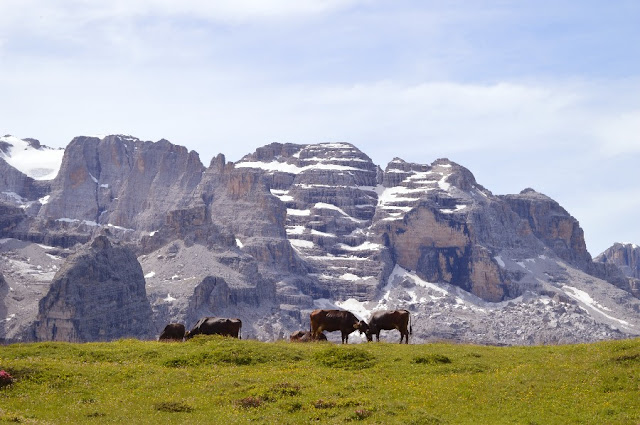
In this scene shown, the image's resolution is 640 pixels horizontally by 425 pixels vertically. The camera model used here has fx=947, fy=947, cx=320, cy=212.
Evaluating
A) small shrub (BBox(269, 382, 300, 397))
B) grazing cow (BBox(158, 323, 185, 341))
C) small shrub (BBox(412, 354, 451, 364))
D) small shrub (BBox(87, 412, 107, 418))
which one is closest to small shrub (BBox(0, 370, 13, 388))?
small shrub (BBox(87, 412, 107, 418))

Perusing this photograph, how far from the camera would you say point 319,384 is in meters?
45.1

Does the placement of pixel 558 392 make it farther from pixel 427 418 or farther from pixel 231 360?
pixel 231 360

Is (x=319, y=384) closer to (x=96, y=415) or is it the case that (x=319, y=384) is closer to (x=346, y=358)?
(x=346, y=358)

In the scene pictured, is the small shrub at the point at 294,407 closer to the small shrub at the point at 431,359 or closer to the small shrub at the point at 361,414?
the small shrub at the point at 361,414

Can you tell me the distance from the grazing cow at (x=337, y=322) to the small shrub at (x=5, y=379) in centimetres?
2269

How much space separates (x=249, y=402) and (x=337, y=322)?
2074cm

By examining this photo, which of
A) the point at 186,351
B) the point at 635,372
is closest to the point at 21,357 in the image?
the point at 186,351

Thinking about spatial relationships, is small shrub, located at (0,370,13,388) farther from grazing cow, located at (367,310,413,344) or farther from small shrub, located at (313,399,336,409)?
grazing cow, located at (367,310,413,344)

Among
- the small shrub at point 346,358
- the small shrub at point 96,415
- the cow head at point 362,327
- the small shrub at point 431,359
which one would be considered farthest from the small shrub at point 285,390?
the cow head at point 362,327

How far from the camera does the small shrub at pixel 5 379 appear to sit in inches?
1751

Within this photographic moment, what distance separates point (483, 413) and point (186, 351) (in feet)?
60.9

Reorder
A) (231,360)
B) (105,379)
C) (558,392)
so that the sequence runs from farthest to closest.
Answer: (231,360) < (105,379) < (558,392)

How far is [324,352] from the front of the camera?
5122 centimetres

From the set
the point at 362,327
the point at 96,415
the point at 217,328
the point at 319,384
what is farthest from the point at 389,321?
the point at 96,415
